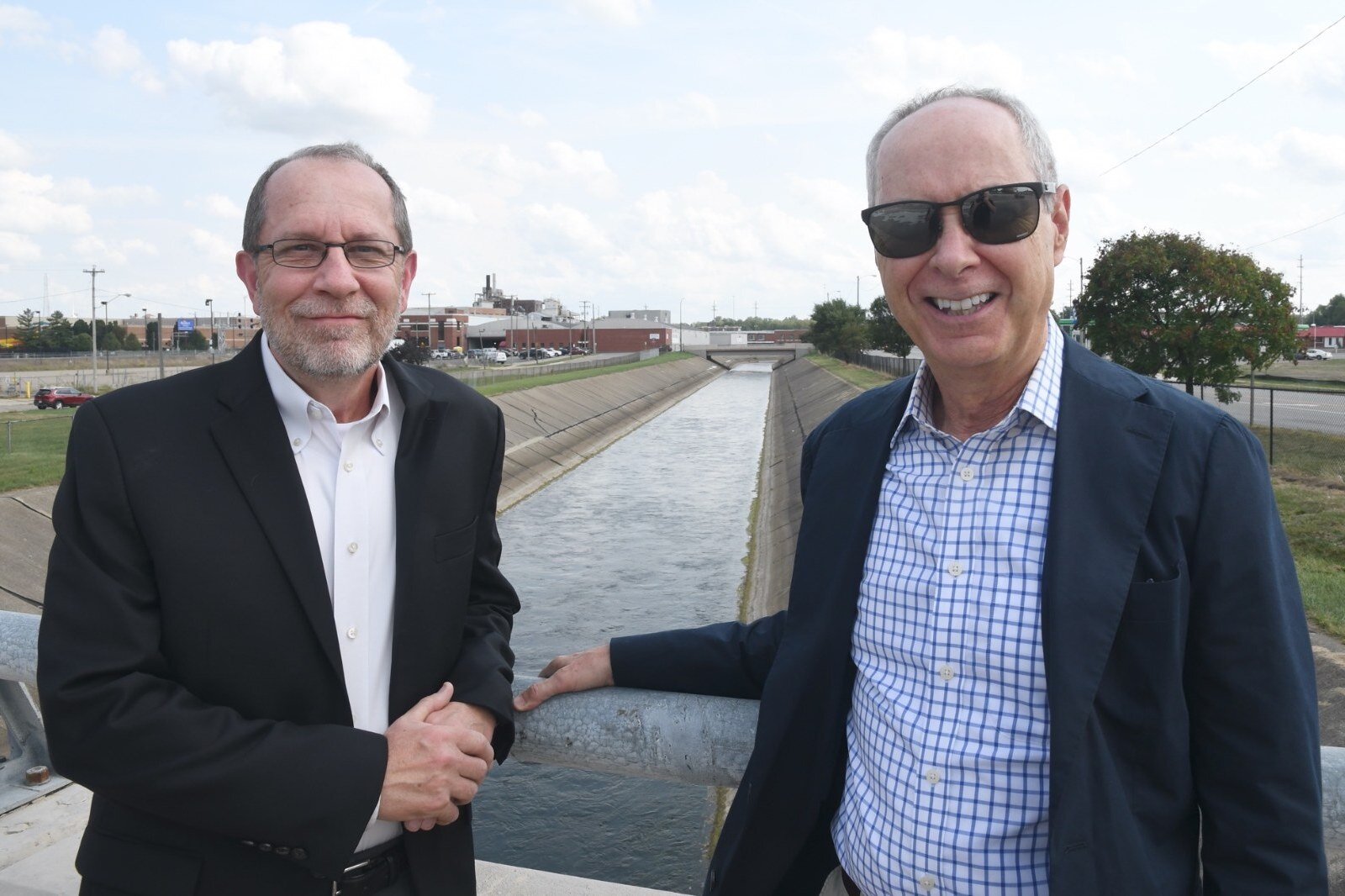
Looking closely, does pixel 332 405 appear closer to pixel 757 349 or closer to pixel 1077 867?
pixel 1077 867

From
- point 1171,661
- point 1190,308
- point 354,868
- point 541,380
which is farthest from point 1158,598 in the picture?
A: point 541,380

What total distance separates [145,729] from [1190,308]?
63.6 feet

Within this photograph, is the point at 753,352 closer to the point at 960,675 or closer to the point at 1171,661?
the point at 960,675

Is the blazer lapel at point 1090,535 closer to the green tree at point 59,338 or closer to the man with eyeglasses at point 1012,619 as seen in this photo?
the man with eyeglasses at point 1012,619

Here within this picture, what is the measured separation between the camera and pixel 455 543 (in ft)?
8.09

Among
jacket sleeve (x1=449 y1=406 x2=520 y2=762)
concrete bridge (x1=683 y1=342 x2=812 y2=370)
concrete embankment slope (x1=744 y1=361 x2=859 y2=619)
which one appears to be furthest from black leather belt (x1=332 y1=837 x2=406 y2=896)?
concrete bridge (x1=683 y1=342 x2=812 y2=370)

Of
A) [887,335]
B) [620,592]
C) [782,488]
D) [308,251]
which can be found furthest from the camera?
[887,335]

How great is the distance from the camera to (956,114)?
2123 mm

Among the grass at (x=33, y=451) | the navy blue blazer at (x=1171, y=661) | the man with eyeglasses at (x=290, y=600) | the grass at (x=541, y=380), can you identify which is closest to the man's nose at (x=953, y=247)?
the navy blue blazer at (x=1171, y=661)

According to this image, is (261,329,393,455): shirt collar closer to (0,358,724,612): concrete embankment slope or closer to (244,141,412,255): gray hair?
(244,141,412,255): gray hair

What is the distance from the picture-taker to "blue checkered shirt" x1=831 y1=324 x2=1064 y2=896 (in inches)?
76.3

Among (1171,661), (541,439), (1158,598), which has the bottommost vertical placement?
(541,439)

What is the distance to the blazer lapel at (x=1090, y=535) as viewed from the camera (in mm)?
1805

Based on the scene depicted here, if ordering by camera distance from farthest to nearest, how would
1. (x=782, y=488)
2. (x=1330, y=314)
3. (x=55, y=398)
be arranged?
(x=1330, y=314) < (x=55, y=398) < (x=782, y=488)
